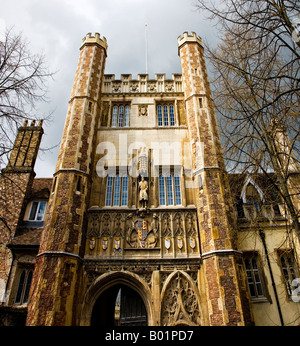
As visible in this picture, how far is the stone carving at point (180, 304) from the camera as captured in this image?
29.7ft

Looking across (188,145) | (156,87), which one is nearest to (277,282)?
(188,145)

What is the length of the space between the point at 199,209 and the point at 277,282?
14.6 ft

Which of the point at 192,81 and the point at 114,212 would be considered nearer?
the point at 114,212

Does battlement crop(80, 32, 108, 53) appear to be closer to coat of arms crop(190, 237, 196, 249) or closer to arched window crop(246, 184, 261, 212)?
arched window crop(246, 184, 261, 212)

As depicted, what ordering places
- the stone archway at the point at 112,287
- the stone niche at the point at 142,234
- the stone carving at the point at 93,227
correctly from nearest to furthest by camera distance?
the stone archway at the point at 112,287 < the stone niche at the point at 142,234 < the stone carving at the point at 93,227

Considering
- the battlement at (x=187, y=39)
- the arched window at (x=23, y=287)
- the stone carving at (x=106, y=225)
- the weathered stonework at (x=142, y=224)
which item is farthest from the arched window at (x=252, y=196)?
the arched window at (x=23, y=287)

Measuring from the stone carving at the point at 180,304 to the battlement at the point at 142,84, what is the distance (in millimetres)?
10322

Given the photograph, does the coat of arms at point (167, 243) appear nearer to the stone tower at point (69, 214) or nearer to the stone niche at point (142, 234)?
the stone niche at point (142, 234)

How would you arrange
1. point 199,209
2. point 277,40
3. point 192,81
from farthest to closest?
point 192,81 → point 199,209 → point 277,40

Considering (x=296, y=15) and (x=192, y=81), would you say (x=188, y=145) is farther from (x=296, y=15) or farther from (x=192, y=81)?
(x=296, y=15)

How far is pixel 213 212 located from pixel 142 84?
9.13 m

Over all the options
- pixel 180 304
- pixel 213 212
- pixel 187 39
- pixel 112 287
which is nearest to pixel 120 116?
pixel 187 39

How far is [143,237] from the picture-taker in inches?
414

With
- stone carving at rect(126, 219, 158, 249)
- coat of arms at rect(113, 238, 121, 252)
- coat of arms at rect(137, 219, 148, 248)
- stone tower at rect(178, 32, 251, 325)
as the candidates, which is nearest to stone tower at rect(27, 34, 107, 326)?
coat of arms at rect(113, 238, 121, 252)
